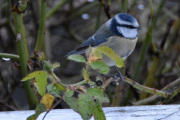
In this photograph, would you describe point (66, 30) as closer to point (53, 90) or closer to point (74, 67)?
point (74, 67)

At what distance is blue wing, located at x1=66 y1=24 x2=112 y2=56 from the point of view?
1.16 meters

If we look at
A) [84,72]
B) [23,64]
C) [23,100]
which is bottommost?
[23,100]

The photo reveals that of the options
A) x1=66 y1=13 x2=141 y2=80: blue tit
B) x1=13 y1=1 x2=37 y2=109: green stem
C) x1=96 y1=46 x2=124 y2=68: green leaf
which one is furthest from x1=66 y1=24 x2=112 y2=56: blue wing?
x1=96 y1=46 x2=124 y2=68: green leaf

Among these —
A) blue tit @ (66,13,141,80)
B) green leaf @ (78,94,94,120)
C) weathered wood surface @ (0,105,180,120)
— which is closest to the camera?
green leaf @ (78,94,94,120)

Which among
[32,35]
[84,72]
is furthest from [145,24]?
[84,72]

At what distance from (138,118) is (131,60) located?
97 centimetres

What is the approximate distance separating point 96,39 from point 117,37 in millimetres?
81

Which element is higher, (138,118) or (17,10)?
(17,10)

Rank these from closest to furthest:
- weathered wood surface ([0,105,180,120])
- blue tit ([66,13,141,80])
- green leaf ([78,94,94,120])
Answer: green leaf ([78,94,94,120]), weathered wood surface ([0,105,180,120]), blue tit ([66,13,141,80])

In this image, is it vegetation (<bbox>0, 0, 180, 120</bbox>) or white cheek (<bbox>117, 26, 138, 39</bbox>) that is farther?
white cheek (<bbox>117, 26, 138, 39</bbox>)

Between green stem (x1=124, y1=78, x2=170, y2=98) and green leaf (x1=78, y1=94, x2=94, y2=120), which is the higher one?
green leaf (x1=78, y1=94, x2=94, y2=120)

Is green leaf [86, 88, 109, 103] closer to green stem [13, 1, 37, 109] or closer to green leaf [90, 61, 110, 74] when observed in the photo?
green leaf [90, 61, 110, 74]

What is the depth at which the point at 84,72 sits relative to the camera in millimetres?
564

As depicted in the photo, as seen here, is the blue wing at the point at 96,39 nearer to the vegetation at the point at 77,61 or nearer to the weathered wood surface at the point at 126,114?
the vegetation at the point at 77,61
